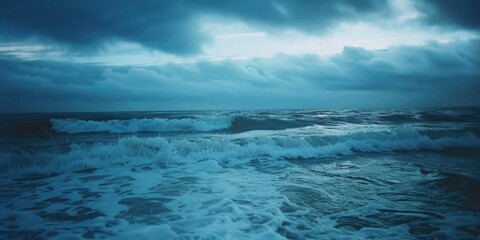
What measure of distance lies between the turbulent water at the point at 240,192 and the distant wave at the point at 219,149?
47 mm

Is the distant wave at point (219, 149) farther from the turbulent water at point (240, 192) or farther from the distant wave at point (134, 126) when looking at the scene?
the distant wave at point (134, 126)

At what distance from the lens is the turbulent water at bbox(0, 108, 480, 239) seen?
13.2ft

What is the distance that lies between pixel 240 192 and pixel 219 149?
5.13m

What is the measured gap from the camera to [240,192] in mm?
5871

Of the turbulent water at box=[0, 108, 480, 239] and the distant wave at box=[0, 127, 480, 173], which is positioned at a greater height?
the distant wave at box=[0, 127, 480, 173]

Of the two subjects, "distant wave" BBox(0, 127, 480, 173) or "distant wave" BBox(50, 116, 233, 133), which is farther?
"distant wave" BBox(50, 116, 233, 133)

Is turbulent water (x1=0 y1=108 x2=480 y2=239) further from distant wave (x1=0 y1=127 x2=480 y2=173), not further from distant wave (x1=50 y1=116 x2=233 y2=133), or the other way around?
distant wave (x1=50 y1=116 x2=233 y2=133)

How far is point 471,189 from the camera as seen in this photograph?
5.88 metres

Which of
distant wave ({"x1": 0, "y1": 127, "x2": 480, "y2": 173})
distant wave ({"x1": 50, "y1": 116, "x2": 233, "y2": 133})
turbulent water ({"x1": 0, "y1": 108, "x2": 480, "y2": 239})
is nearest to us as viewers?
turbulent water ({"x1": 0, "y1": 108, "x2": 480, "y2": 239})

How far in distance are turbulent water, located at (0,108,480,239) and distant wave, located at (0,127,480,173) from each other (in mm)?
47

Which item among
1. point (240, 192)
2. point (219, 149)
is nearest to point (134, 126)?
point (219, 149)

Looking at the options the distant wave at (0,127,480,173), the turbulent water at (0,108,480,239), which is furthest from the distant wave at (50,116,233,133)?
the distant wave at (0,127,480,173)

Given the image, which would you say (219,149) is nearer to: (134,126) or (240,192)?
(240,192)

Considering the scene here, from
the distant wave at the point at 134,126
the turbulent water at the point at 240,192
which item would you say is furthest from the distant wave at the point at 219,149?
the distant wave at the point at 134,126
